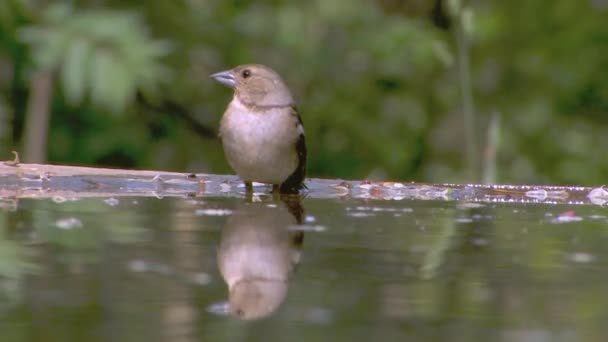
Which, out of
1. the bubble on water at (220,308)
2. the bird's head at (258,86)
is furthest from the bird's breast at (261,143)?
the bubble on water at (220,308)

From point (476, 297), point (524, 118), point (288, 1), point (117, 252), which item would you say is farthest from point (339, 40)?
point (476, 297)

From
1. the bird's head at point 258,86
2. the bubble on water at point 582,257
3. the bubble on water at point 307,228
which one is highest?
the bird's head at point 258,86

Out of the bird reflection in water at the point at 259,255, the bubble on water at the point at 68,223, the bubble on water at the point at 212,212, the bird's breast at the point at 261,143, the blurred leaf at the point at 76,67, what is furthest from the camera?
the blurred leaf at the point at 76,67

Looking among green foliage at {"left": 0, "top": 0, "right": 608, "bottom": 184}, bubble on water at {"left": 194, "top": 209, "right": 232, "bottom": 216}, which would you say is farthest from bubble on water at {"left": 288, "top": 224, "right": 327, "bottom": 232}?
green foliage at {"left": 0, "top": 0, "right": 608, "bottom": 184}

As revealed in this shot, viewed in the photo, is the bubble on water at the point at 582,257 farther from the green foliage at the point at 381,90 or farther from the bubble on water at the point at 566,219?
the green foliage at the point at 381,90

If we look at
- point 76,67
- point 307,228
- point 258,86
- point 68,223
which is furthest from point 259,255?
point 76,67

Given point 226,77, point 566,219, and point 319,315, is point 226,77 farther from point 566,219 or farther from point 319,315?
point 319,315

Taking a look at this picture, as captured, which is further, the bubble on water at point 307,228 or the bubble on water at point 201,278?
the bubble on water at point 307,228

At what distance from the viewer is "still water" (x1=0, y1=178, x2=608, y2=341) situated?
95.1 inches

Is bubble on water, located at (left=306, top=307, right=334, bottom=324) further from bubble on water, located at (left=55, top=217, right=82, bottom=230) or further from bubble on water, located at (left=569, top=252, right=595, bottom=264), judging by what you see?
bubble on water, located at (left=55, top=217, right=82, bottom=230)

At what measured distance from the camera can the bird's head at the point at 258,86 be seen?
540 centimetres

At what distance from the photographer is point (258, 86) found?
5.50 m

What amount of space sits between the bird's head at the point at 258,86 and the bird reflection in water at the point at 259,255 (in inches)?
39.4

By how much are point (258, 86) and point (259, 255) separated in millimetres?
2265
